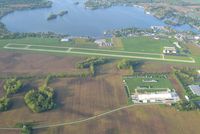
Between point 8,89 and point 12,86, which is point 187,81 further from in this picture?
point 8,89

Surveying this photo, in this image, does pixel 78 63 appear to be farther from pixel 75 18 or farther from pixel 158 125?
pixel 75 18

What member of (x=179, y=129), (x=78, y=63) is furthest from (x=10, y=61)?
(x=179, y=129)

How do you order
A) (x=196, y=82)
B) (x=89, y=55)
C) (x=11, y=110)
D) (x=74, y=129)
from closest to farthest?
(x=74, y=129) → (x=11, y=110) → (x=196, y=82) → (x=89, y=55)

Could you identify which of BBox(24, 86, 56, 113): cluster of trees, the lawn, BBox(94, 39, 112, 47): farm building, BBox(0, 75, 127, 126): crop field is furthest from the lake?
BBox(24, 86, 56, 113): cluster of trees

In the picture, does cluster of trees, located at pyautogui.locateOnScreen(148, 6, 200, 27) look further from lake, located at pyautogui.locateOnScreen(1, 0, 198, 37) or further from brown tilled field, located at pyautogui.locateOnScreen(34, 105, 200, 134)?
brown tilled field, located at pyautogui.locateOnScreen(34, 105, 200, 134)

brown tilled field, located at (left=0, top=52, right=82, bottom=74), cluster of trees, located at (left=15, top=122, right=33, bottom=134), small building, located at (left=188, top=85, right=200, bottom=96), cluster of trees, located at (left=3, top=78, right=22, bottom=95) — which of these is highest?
cluster of trees, located at (left=3, top=78, right=22, bottom=95)

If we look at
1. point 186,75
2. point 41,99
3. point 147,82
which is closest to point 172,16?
point 186,75
